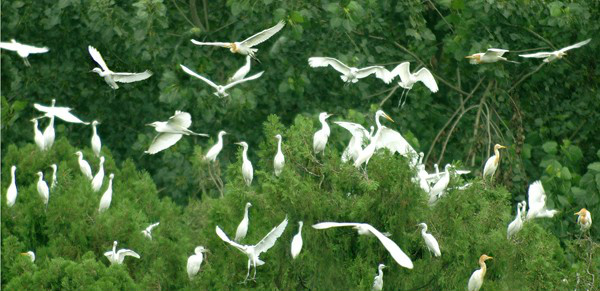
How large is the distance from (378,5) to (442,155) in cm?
136

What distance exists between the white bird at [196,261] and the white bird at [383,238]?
0.97 m

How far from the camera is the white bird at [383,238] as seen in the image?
697cm

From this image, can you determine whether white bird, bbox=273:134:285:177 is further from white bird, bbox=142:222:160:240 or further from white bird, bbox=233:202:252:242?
white bird, bbox=142:222:160:240

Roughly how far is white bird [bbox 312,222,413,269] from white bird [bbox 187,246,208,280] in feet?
3.19

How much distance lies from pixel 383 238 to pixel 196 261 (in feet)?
4.26

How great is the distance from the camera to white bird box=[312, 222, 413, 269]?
22.9ft

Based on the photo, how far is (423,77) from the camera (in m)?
10.1

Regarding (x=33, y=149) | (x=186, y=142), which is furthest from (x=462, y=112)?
(x=33, y=149)

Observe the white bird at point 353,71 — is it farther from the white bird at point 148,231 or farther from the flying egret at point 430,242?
the flying egret at point 430,242

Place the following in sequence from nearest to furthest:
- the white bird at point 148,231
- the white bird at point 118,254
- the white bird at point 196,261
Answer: the white bird at point 196,261 → the white bird at point 118,254 → the white bird at point 148,231

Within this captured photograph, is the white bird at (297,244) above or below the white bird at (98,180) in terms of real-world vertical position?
above

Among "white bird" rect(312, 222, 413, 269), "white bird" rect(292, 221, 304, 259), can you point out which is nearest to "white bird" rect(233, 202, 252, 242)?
"white bird" rect(292, 221, 304, 259)

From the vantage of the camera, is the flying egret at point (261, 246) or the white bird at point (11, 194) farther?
the white bird at point (11, 194)

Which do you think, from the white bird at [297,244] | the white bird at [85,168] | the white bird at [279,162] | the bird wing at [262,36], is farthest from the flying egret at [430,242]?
the white bird at [85,168]
